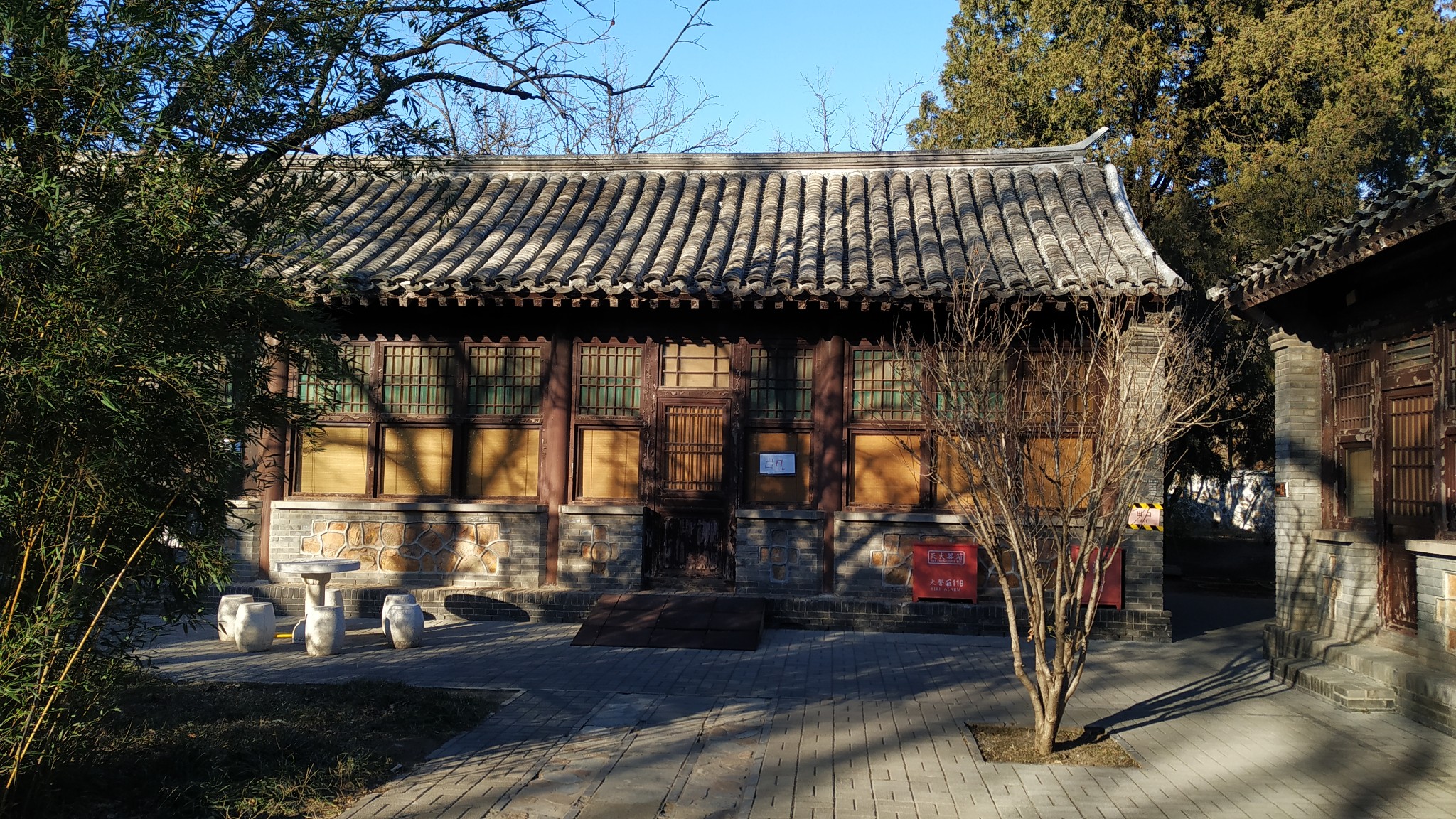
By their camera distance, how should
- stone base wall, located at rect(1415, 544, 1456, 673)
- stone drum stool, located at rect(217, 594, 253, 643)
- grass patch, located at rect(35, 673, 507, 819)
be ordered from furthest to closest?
1. stone drum stool, located at rect(217, 594, 253, 643)
2. stone base wall, located at rect(1415, 544, 1456, 673)
3. grass patch, located at rect(35, 673, 507, 819)

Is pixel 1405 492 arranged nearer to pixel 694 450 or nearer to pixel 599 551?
pixel 694 450

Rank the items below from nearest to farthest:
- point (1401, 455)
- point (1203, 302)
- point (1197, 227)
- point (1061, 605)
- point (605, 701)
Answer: point (1061, 605) < point (605, 701) < point (1401, 455) < point (1203, 302) < point (1197, 227)

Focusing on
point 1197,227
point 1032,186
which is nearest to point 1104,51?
point 1197,227

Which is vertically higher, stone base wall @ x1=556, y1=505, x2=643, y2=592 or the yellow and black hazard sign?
the yellow and black hazard sign

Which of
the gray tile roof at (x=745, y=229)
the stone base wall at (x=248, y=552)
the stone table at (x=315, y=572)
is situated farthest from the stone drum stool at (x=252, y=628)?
the gray tile roof at (x=745, y=229)

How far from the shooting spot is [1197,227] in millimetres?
18844

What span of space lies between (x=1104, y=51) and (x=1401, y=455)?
1471 centimetres

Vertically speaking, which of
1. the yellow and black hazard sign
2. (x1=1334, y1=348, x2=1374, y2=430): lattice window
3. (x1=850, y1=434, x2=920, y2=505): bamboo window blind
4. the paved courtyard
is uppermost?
(x1=1334, y1=348, x2=1374, y2=430): lattice window

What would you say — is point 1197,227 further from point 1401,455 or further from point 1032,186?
point 1401,455

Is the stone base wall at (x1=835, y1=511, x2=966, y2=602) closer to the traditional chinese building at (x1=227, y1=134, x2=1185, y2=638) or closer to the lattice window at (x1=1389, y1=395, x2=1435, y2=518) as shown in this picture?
the traditional chinese building at (x1=227, y1=134, x2=1185, y2=638)

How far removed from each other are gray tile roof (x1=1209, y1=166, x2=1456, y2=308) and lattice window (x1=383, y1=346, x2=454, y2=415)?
845 centimetres

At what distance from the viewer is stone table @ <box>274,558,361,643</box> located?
10.3 metres

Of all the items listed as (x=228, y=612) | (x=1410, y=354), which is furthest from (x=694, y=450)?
(x=1410, y=354)

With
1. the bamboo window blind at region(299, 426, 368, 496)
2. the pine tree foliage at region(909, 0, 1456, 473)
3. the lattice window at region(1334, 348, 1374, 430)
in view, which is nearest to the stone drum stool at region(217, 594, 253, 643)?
the bamboo window blind at region(299, 426, 368, 496)
